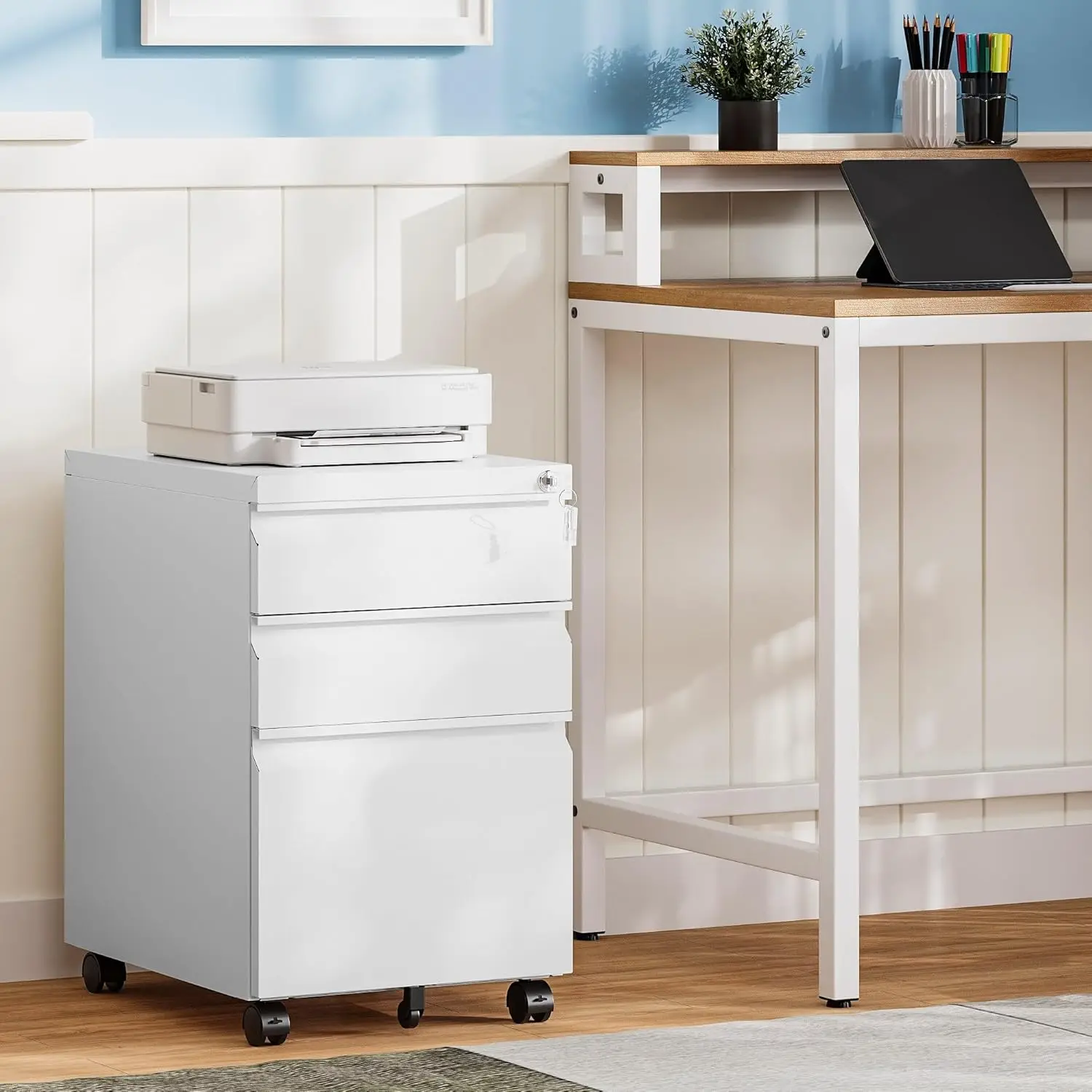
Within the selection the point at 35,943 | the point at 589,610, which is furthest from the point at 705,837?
the point at 35,943

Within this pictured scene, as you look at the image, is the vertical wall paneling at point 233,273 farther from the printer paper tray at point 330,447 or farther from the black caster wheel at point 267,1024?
the black caster wheel at point 267,1024

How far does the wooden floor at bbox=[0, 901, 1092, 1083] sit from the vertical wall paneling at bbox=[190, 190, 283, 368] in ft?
2.97

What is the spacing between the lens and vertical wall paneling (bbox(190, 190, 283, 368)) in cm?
341

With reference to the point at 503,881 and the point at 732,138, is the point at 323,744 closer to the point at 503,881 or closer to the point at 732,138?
the point at 503,881

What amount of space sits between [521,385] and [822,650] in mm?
723

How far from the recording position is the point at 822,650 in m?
3.12

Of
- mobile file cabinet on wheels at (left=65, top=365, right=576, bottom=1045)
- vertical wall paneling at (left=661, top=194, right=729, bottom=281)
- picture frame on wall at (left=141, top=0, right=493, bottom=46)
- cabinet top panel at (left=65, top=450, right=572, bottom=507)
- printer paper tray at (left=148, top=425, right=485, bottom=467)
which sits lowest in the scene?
mobile file cabinet on wheels at (left=65, top=365, right=576, bottom=1045)

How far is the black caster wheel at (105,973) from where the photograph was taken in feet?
10.7

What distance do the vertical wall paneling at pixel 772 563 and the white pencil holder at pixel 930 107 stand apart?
14.6 inches

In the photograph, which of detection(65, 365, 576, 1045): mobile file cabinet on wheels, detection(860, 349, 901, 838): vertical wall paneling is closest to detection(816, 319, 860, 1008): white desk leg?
detection(65, 365, 576, 1045): mobile file cabinet on wheels

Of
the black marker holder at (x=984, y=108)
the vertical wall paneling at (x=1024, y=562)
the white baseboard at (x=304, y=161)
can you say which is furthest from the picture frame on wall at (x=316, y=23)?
the vertical wall paneling at (x=1024, y=562)

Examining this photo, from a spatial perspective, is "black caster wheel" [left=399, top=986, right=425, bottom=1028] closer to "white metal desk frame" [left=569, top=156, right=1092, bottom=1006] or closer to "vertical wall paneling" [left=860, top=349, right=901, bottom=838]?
"white metal desk frame" [left=569, top=156, right=1092, bottom=1006]

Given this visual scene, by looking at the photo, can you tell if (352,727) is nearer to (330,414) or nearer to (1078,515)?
(330,414)

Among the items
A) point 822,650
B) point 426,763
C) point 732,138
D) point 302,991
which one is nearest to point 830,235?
point 732,138
